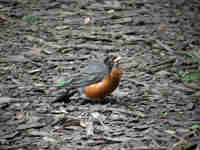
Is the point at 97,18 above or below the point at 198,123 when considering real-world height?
above

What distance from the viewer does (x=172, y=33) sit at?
7.32 metres

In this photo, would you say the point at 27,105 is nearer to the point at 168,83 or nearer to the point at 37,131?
the point at 37,131

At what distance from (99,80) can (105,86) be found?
129 mm

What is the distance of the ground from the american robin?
20cm

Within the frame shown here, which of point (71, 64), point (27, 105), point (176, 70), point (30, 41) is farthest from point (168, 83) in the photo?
point (30, 41)

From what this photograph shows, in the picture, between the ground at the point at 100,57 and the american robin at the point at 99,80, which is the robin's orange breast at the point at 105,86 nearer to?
the american robin at the point at 99,80

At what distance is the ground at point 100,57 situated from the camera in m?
4.29

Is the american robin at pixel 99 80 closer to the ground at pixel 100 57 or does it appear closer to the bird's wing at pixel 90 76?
the bird's wing at pixel 90 76

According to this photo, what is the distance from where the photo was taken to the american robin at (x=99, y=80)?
197 inches

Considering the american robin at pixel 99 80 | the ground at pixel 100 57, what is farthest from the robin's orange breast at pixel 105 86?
the ground at pixel 100 57

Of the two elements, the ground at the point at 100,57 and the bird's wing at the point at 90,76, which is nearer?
the ground at the point at 100,57

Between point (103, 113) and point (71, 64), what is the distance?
5.57 feet

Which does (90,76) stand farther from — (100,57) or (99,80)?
(100,57)

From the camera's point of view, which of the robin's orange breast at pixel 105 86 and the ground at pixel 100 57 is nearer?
the ground at pixel 100 57
